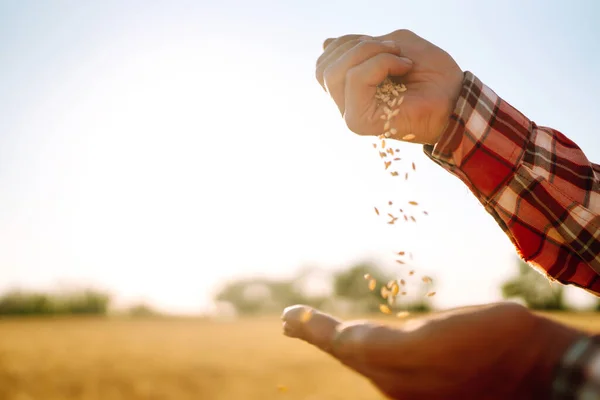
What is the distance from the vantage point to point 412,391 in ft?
2.45

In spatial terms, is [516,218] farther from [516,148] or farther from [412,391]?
[412,391]

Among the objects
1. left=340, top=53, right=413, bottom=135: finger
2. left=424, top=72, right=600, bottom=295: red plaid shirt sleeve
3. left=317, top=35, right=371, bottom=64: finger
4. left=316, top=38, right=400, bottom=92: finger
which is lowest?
left=424, top=72, right=600, bottom=295: red plaid shirt sleeve

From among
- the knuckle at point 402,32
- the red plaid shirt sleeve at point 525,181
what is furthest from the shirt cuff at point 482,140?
the knuckle at point 402,32

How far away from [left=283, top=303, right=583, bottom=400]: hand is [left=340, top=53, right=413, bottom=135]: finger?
0.98m

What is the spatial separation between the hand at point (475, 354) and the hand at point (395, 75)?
99 cm

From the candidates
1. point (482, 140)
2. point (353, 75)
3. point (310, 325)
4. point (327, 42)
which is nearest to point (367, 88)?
point (353, 75)

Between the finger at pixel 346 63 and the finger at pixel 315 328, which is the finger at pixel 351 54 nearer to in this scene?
the finger at pixel 346 63

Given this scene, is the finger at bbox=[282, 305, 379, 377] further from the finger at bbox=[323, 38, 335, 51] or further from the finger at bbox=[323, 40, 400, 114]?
the finger at bbox=[323, 38, 335, 51]

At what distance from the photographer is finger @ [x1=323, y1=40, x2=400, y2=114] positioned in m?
1.54

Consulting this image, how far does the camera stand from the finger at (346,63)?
1.54 meters

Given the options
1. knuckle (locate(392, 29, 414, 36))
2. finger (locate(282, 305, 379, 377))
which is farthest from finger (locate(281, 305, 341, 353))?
knuckle (locate(392, 29, 414, 36))

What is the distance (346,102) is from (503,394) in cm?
110

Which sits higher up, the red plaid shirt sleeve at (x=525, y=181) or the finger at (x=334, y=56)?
the finger at (x=334, y=56)

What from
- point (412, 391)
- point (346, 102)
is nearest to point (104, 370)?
point (346, 102)
